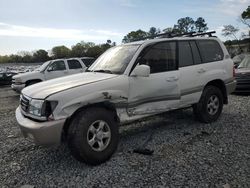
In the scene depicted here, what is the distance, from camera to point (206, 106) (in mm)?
5895

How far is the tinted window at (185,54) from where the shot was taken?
17.9 ft

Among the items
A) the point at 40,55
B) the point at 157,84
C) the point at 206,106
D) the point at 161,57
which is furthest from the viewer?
the point at 40,55

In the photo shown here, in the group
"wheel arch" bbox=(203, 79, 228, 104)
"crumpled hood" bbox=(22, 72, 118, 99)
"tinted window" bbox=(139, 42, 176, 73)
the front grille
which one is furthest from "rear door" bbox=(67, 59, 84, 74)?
the front grille

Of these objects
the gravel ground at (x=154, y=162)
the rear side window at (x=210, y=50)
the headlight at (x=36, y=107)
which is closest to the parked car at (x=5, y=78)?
the gravel ground at (x=154, y=162)

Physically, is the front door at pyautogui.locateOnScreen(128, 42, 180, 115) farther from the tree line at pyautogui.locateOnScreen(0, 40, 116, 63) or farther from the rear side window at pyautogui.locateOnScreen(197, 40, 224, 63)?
the tree line at pyautogui.locateOnScreen(0, 40, 116, 63)

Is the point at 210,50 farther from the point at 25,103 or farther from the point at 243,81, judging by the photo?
the point at 243,81

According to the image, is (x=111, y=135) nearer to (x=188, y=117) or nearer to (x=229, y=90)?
(x=188, y=117)

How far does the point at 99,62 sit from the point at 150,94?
1379mm

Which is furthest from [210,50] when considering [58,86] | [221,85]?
[58,86]

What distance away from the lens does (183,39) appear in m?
5.65

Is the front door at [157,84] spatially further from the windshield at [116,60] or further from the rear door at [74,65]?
the rear door at [74,65]

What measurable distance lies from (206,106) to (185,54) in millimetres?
1255

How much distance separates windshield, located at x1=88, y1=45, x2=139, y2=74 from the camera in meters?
4.74

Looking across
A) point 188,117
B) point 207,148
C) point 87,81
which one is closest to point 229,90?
point 188,117
